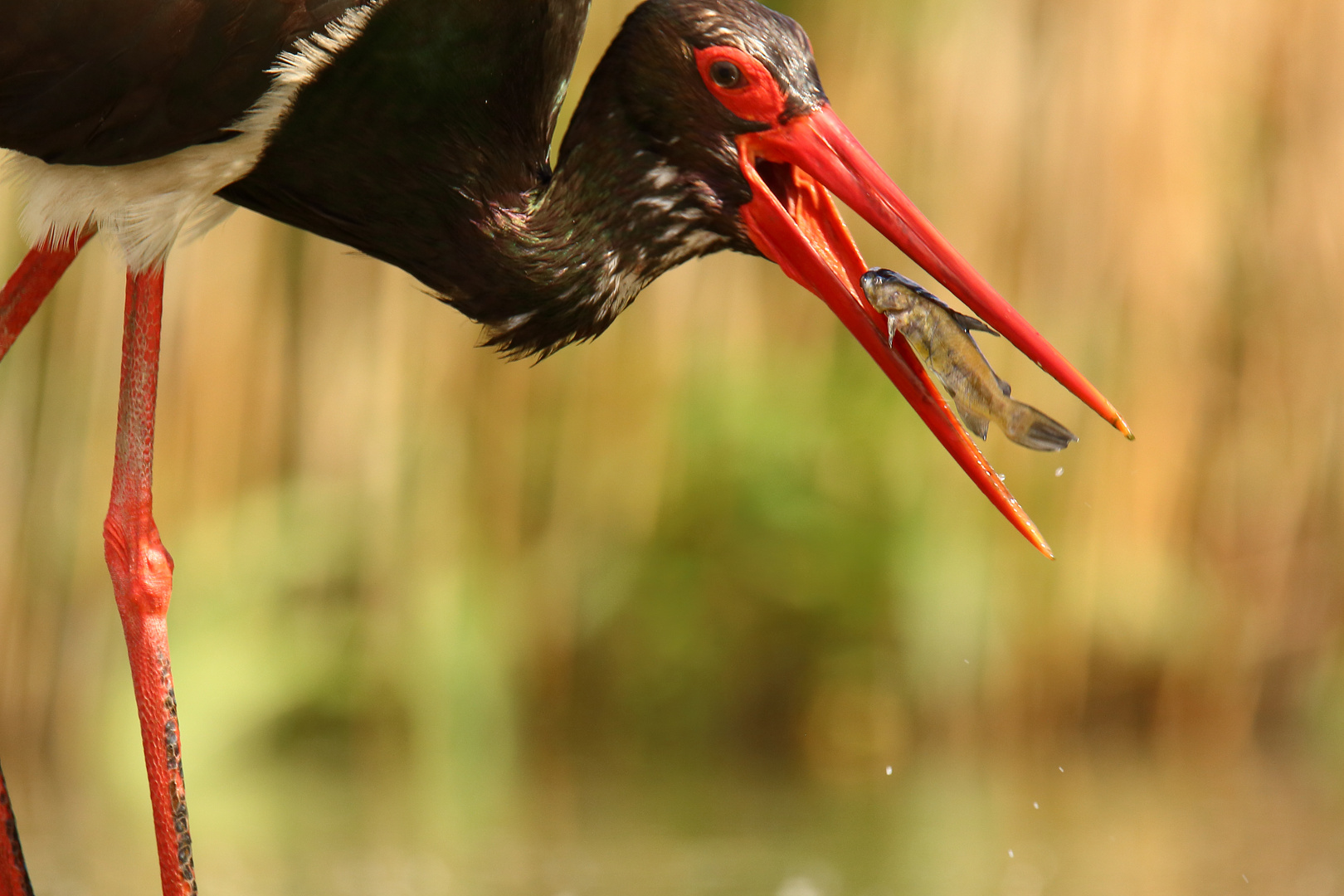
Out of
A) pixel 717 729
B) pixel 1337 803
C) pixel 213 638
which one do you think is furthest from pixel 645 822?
pixel 1337 803

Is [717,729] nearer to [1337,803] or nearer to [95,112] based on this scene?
[1337,803]

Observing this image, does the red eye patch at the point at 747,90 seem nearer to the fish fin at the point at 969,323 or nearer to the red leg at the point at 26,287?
the fish fin at the point at 969,323

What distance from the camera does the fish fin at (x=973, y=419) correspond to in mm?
2326

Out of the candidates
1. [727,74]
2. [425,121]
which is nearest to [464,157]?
[425,121]

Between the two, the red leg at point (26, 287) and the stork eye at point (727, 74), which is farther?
the red leg at point (26, 287)

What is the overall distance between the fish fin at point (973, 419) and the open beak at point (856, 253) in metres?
0.02

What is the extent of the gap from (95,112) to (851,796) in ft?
7.21

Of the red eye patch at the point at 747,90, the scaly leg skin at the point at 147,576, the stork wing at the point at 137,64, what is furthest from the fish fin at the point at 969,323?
the scaly leg skin at the point at 147,576

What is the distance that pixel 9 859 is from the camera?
252 cm

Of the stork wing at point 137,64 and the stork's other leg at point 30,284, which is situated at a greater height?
the stork wing at point 137,64

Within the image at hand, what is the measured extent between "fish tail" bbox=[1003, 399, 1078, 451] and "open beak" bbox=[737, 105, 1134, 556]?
8cm

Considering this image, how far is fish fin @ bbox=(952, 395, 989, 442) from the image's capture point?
233cm

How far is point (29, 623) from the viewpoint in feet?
12.9

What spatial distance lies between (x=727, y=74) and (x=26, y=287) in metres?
1.13
